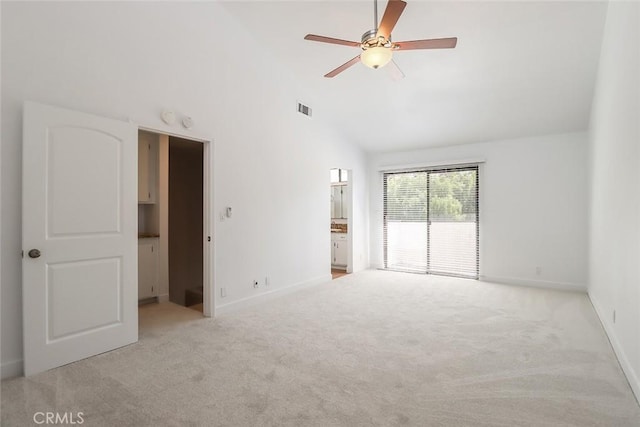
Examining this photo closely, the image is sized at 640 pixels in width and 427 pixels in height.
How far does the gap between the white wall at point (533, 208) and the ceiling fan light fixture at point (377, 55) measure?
146 inches

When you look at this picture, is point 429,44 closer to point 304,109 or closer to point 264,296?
point 304,109

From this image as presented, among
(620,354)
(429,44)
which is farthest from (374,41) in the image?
(620,354)

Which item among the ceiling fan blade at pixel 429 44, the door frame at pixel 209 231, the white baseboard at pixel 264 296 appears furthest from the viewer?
the white baseboard at pixel 264 296

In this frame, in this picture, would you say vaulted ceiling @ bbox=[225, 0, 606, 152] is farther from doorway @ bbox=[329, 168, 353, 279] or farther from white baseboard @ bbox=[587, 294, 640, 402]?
white baseboard @ bbox=[587, 294, 640, 402]

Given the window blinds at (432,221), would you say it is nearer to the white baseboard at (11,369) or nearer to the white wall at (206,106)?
the white wall at (206,106)

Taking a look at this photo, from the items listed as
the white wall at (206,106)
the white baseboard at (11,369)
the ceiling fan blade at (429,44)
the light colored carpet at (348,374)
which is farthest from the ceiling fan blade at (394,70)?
the white baseboard at (11,369)

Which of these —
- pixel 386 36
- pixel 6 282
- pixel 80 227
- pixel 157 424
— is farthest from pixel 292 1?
pixel 157 424

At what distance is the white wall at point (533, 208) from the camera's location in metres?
4.90

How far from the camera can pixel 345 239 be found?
6812 millimetres

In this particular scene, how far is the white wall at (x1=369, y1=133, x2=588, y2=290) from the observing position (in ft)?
16.1

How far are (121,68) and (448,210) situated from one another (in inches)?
211

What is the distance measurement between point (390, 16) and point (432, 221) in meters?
4.46

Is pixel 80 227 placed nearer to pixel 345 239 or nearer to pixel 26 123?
pixel 26 123

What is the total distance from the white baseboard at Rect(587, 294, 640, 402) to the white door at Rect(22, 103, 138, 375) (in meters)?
3.92
